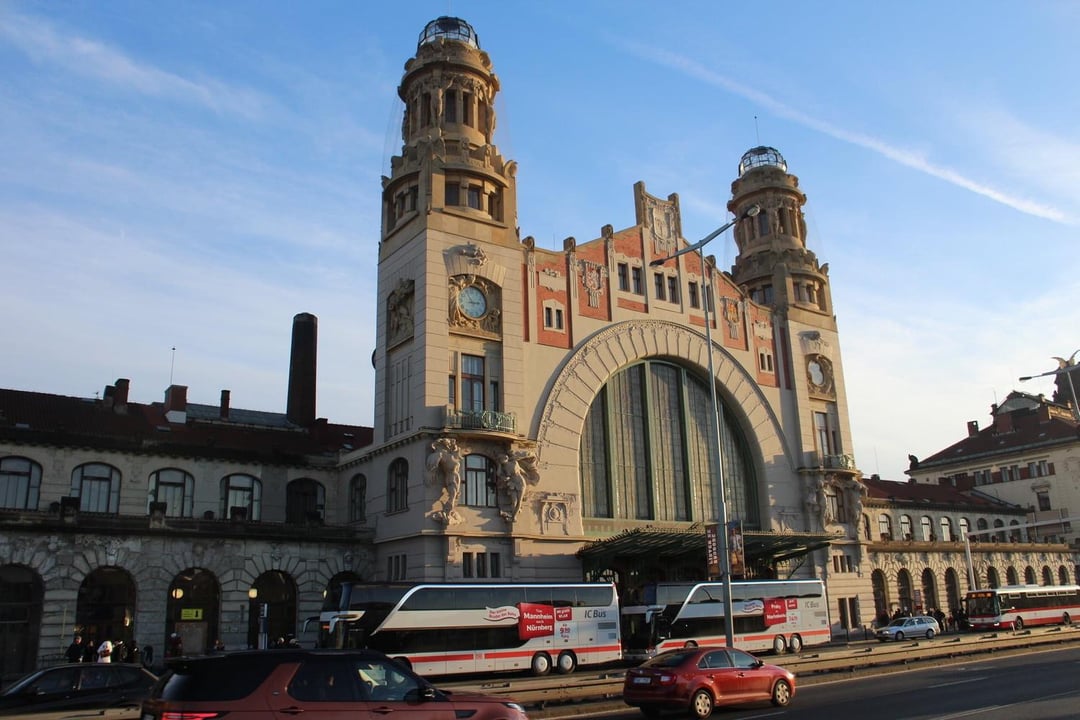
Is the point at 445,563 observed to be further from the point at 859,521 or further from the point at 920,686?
the point at 859,521

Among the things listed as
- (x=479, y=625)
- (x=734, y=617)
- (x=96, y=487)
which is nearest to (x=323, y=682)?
(x=479, y=625)

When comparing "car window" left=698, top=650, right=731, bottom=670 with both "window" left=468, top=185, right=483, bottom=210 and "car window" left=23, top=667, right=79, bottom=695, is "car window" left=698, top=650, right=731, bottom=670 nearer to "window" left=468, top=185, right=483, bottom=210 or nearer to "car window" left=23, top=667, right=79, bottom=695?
"car window" left=23, top=667, right=79, bottom=695

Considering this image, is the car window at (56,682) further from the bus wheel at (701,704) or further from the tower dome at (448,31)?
the tower dome at (448,31)

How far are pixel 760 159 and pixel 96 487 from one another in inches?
2145

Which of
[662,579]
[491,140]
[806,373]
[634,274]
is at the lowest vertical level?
[662,579]

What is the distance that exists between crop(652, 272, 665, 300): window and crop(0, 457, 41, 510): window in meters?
36.7

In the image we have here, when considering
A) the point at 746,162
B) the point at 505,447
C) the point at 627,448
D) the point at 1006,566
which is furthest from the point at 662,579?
the point at 1006,566

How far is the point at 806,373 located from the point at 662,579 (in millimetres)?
20435

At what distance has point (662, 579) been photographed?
177 feet

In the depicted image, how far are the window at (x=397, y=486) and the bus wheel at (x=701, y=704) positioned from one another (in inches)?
1061

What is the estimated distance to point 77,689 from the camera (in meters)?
23.8

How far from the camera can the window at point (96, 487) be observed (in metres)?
47.0

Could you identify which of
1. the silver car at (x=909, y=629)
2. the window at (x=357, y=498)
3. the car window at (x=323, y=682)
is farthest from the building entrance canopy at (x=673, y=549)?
the car window at (x=323, y=682)

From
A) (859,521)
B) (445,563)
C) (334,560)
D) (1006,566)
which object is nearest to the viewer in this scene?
(445,563)
